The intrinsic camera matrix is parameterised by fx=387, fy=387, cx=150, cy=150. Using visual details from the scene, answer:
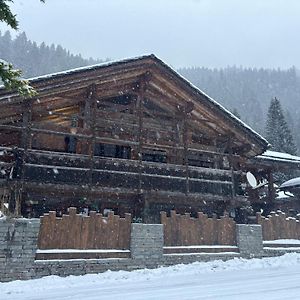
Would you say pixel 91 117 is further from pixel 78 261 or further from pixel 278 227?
pixel 278 227

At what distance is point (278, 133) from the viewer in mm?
44188

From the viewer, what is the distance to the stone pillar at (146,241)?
11.4m

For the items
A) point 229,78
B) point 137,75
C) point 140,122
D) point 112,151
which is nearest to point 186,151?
point 140,122

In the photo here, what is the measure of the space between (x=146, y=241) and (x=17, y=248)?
3.75 m

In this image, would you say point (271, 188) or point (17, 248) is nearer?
point (17, 248)

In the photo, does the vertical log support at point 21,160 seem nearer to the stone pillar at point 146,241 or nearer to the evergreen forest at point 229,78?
the stone pillar at point 146,241

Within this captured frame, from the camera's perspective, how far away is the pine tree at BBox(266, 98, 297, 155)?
141 feet

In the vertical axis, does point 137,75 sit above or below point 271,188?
above

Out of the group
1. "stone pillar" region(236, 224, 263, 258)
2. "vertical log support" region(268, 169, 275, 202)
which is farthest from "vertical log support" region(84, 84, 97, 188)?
"vertical log support" region(268, 169, 275, 202)

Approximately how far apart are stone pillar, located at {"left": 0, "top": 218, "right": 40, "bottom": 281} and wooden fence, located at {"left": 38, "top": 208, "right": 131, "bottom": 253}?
397mm

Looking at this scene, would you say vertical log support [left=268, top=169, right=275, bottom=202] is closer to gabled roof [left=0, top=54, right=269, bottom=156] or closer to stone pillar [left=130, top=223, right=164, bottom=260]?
gabled roof [left=0, top=54, right=269, bottom=156]

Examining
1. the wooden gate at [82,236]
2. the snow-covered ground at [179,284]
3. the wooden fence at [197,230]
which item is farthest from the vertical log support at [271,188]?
the wooden gate at [82,236]

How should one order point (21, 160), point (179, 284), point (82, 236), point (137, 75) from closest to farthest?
point (179, 284), point (82, 236), point (21, 160), point (137, 75)

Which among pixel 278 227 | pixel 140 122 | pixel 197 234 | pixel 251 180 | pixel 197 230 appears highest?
pixel 140 122
